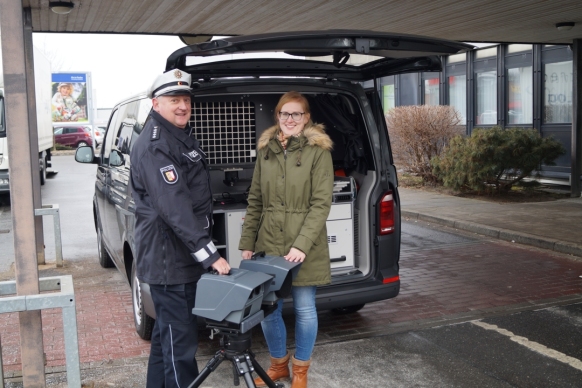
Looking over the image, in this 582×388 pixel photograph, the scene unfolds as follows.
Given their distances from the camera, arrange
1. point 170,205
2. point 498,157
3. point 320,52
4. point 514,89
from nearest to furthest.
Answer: point 170,205 < point 320,52 < point 498,157 < point 514,89

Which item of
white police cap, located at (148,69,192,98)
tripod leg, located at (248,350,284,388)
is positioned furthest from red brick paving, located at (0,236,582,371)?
white police cap, located at (148,69,192,98)

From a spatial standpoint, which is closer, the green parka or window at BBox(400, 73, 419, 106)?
the green parka

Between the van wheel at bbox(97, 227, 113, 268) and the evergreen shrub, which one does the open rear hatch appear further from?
the evergreen shrub

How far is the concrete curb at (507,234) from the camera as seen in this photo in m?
Answer: 8.41

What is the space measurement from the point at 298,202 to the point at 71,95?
39.8 metres

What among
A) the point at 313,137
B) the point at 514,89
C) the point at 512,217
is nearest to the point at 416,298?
the point at 313,137

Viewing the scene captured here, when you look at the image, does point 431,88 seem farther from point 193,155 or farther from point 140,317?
point 193,155

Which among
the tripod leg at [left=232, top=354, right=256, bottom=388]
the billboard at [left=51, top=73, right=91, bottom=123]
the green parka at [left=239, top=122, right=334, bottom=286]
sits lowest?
the tripod leg at [left=232, top=354, right=256, bottom=388]

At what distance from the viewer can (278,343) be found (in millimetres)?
4395

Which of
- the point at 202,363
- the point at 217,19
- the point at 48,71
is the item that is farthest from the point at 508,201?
the point at 48,71

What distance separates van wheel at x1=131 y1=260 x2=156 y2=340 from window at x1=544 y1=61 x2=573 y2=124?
12487mm

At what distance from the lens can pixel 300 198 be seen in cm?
414

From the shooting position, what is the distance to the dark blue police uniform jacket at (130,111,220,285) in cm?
346

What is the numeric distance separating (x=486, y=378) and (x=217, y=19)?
7.39 metres
